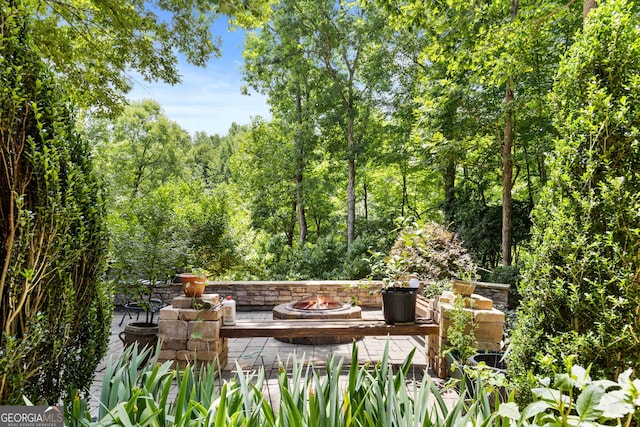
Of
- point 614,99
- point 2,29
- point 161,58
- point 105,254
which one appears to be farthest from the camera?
point 161,58

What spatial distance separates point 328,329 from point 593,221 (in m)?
2.64

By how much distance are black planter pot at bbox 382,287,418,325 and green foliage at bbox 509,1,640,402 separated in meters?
1.75

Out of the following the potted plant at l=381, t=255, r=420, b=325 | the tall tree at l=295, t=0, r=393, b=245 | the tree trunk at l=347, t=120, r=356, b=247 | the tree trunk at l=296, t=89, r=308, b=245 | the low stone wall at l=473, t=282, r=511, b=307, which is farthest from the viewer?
the tree trunk at l=296, t=89, r=308, b=245

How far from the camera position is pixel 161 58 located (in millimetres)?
5930

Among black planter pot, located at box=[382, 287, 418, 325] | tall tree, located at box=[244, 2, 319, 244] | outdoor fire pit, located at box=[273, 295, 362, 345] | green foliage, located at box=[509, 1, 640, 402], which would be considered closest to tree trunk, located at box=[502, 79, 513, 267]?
outdoor fire pit, located at box=[273, 295, 362, 345]

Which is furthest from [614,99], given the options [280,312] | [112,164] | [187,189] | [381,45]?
[112,164]

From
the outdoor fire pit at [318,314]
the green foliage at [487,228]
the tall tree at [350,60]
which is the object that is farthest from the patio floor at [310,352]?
the tall tree at [350,60]

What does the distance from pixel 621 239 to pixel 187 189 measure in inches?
493

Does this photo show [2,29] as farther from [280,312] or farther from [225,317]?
[280,312]

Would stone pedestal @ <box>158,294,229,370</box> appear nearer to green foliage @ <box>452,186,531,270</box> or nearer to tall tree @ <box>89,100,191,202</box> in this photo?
green foliage @ <box>452,186,531,270</box>

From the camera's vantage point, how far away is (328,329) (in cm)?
377

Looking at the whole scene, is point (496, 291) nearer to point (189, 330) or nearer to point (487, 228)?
point (487, 228)

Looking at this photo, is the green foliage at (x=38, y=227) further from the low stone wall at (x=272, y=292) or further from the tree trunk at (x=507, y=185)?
the tree trunk at (x=507, y=185)

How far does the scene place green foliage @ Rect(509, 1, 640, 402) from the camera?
1.60m
